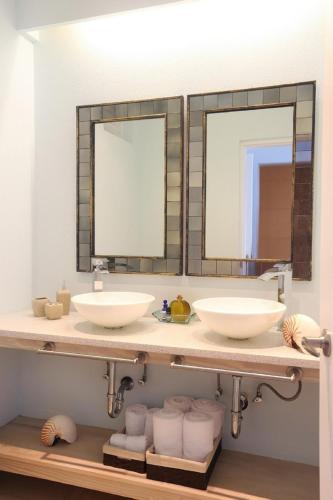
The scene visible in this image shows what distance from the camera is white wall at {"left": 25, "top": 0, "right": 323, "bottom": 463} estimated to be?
171cm

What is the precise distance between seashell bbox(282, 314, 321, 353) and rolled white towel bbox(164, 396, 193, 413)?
1.88 feet

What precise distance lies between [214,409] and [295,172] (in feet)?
3.57

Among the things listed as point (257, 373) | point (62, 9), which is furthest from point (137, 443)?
point (62, 9)

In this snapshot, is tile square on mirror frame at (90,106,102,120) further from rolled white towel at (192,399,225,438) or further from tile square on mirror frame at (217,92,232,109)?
rolled white towel at (192,399,225,438)

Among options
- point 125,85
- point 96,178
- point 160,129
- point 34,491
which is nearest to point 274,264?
point 160,129

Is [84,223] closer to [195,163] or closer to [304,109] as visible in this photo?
[195,163]

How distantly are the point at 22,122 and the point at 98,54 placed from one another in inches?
21.2

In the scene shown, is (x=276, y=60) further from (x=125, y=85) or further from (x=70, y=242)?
(x=70, y=242)

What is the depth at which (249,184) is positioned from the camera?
5.87 feet

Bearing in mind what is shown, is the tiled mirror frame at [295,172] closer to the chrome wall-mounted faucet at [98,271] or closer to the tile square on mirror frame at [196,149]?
the tile square on mirror frame at [196,149]

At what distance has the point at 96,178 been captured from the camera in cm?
205

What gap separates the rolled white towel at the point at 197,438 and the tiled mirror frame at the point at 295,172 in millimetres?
658

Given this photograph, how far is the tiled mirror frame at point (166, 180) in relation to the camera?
1892 mm

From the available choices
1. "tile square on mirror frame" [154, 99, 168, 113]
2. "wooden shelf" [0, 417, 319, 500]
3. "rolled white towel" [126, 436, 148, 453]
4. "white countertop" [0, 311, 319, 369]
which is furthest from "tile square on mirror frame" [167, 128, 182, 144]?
"wooden shelf" [0, 417, 319, 500]
